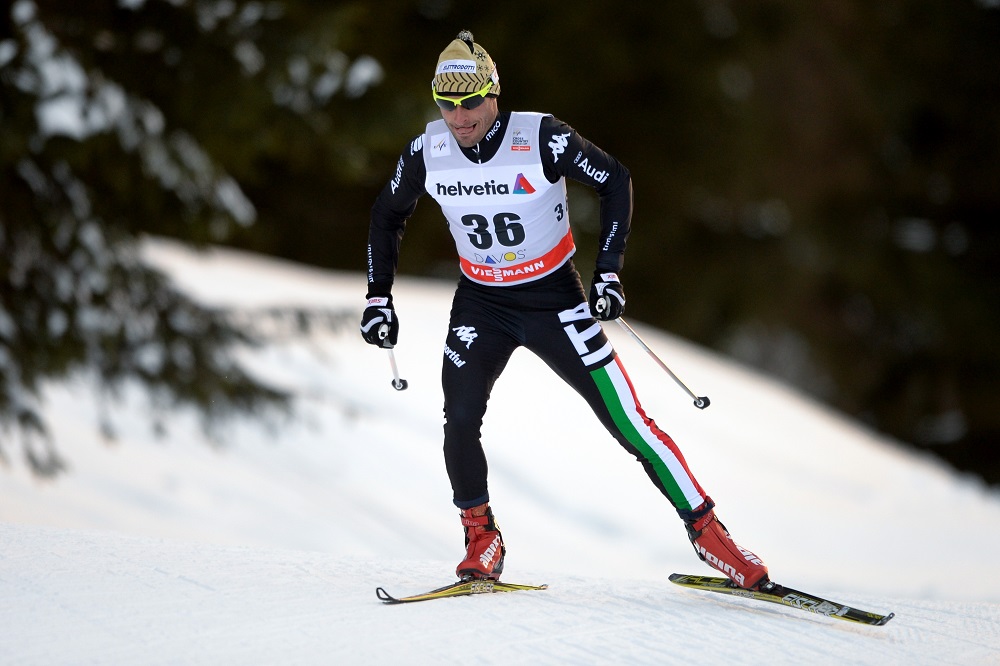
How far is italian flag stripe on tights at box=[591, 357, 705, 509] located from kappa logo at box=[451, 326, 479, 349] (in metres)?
0.46

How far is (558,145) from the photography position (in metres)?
4.07

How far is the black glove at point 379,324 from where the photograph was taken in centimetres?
429

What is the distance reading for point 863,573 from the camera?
341 inches

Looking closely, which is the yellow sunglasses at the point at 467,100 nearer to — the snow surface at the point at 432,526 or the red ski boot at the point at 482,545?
the red ski boot at the point at 482,545

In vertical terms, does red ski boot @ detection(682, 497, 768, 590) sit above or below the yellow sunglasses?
below

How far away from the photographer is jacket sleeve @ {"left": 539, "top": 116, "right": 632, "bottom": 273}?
161 inches

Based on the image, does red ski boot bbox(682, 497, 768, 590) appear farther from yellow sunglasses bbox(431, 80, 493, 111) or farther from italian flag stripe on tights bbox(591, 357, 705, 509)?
yellow sunglasses bbox(431, 80, 493, 111)

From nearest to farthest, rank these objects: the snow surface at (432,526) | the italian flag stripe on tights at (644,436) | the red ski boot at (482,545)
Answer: the snow surface at (432,526)
the italian flag stripe on tights at (644,436)
the red ski boot at (482,545)

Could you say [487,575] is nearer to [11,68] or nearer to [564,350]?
[564,350]

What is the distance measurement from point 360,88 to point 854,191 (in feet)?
42.5

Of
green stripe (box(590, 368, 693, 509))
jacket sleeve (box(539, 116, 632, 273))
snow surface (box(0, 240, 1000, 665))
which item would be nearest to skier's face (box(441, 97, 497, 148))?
jacket sleeve (box(539, 116, 632, 273))

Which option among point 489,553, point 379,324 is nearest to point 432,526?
point 489,553

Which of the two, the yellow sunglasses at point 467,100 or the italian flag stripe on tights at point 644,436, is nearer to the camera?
the yellow sunglasses at point 467,100

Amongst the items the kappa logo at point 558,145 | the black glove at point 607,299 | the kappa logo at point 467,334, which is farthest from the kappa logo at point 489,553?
the kappa logo at point 558,145
